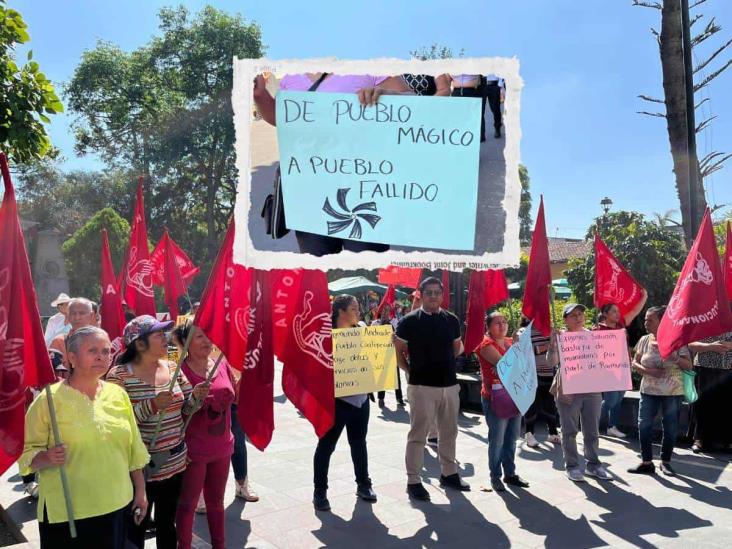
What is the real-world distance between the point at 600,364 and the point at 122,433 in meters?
4.76

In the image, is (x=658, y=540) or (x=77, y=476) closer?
(x=77, y=476)

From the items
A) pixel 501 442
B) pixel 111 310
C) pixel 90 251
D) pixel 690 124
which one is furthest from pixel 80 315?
pixel 90 251

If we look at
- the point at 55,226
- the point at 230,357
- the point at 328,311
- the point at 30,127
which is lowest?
the point at 230,357

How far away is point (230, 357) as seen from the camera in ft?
14.0

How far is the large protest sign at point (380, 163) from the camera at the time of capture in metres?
3.39

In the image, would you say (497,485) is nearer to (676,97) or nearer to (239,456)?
(239,456)

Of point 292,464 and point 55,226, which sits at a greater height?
point 55,226

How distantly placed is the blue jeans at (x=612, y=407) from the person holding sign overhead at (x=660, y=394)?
1.67 meters

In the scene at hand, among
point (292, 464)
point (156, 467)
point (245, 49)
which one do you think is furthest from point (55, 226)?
point (156, 467)

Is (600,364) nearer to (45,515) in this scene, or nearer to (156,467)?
(156,467)

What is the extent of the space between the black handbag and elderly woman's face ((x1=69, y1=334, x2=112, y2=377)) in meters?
1.01

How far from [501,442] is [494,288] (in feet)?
7.97

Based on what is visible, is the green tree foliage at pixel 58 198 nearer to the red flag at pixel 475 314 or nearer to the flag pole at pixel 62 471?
the red flag at pixel 475 314

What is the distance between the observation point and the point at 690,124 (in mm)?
10086
